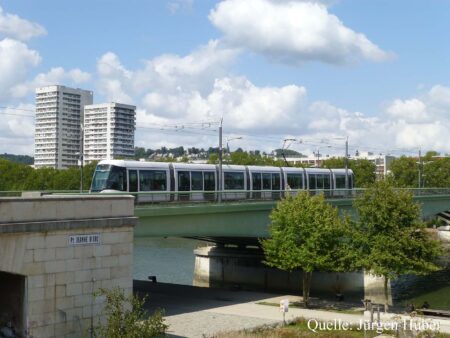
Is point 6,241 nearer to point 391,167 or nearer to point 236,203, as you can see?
point 236,203

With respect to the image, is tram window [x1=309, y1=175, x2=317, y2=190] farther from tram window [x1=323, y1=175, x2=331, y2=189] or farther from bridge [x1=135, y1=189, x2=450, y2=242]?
bridge [x1=135, y1=189, x2=450, y2=242]

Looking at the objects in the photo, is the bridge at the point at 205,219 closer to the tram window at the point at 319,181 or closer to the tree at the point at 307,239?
the tree at the point at 307,239

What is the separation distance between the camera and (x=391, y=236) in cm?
3619

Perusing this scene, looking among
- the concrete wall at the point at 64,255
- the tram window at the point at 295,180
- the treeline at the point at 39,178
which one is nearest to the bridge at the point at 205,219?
the concrete wall at the point at 64,255

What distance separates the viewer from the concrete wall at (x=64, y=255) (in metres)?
20.2

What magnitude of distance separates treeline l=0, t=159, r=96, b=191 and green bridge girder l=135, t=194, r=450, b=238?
68013mm

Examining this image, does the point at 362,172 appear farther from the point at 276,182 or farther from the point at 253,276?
the point at 276,182

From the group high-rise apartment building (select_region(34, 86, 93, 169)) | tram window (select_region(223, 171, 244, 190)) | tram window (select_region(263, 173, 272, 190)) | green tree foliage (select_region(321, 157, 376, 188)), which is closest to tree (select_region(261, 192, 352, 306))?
tram window (select_region(223, 171, 244, 190))

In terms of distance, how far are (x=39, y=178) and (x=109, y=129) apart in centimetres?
3491

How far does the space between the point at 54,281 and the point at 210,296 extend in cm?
1904

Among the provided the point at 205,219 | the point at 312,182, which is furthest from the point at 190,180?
the point at 312,182

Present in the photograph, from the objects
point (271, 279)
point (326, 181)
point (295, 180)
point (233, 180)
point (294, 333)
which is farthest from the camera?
point (326, 181)

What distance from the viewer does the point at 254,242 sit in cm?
4944

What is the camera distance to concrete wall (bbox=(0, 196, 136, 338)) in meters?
20.2
